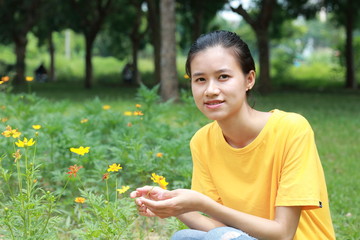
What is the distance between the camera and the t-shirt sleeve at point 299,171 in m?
1.92

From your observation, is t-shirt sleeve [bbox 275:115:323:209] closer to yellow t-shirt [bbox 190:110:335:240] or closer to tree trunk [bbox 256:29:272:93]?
yellow t-shirt [bbox 190:110:335:240]

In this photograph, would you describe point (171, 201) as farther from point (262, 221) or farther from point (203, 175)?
point (203, 175)

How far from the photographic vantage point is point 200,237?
214 cm

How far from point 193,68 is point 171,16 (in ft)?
30.9

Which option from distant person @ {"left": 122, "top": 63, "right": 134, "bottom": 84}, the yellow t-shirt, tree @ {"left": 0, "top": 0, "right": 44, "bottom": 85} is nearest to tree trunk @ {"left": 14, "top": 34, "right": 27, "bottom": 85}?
tree @ {"left": 0, "top": 0, "right": 44, "bottom": 85}

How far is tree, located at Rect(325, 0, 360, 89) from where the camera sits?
1808cm

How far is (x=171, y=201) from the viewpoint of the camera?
6.16 feet

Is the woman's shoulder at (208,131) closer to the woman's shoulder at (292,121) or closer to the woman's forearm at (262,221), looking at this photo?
the woman's shoulder at (292,121)

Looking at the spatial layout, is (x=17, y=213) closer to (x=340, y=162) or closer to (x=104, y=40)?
(x=340, y=162)

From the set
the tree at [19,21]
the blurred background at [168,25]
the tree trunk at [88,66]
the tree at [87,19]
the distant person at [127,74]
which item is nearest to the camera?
the blurred background at [168,25]

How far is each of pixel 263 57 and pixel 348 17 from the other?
423 centimetres

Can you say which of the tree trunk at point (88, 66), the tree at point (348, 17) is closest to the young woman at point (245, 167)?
the tree at point (348, 17)

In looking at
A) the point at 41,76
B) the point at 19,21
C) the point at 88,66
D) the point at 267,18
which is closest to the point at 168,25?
the point at 267,18

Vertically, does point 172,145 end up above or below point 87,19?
below
